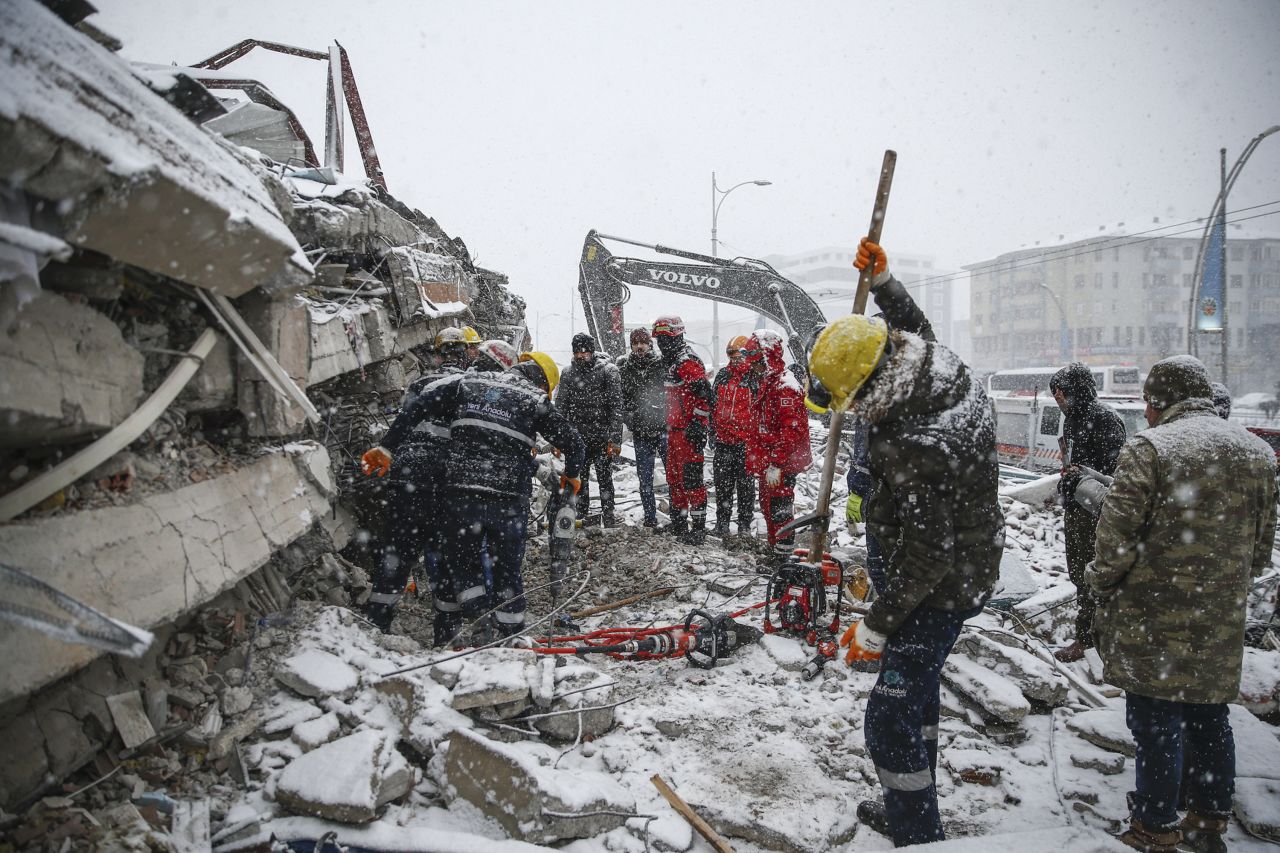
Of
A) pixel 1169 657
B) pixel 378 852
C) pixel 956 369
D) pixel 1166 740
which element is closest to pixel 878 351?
pixel 956 369

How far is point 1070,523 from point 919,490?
8.69 feet

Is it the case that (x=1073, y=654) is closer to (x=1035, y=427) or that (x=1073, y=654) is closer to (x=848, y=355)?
(x=848, y=355)

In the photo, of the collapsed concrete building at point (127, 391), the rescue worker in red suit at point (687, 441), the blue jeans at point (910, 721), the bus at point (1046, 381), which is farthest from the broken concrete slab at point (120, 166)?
the bus at point (1046, 381)

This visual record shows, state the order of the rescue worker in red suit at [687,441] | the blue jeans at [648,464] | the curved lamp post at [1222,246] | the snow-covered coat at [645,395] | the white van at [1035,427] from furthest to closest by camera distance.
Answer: the curved lamp post at [1222,246], the white van at [1035,427], the blue jeans at [648,464], the snow-covered coat at [645,395], the rescue worker in red suit at [687,441]

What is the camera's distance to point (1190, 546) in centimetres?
214

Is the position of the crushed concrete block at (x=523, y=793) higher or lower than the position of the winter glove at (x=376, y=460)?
lower

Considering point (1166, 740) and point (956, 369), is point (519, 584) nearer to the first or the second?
point (956, 369)

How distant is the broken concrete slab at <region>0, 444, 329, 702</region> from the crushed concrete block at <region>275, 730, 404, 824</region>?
68 cm

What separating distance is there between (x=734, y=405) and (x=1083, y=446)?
2594mm

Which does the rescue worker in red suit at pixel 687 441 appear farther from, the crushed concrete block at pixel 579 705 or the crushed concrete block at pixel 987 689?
the crushed concrete block at pixel 579 705

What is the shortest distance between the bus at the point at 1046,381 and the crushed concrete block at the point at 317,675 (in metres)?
18.6

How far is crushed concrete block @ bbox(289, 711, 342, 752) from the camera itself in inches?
90.3

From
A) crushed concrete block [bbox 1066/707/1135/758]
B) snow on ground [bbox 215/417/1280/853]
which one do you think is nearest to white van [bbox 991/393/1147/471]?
crushed concrete block [bbox 1066/707/1135/758]

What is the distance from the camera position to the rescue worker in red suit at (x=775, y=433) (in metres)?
5.38
